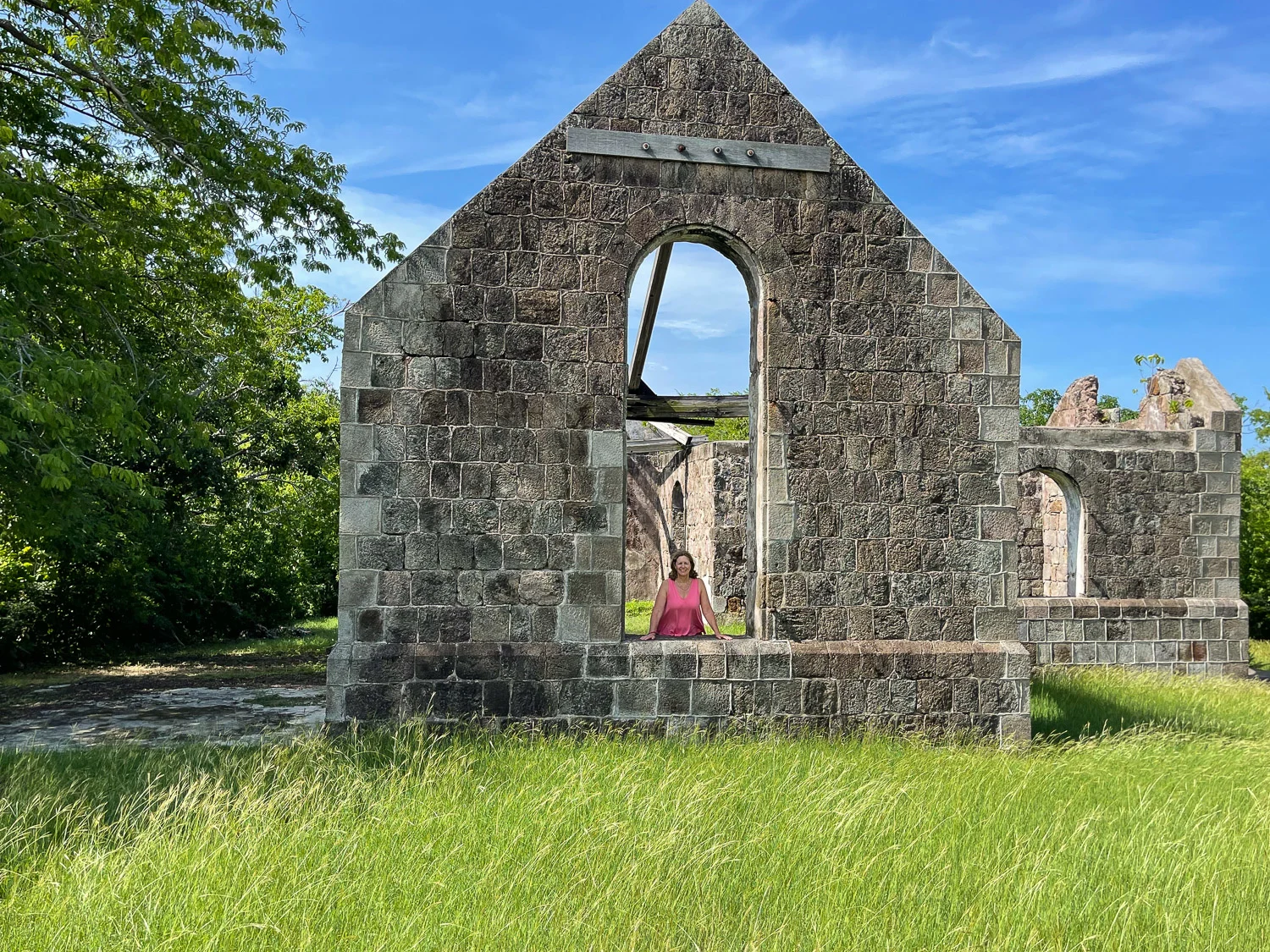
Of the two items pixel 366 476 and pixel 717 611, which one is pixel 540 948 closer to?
pixel 366 476

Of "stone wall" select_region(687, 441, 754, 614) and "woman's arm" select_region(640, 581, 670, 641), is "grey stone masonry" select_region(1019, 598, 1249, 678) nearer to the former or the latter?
"stone wall" select_region(687, 441, 754, 614)

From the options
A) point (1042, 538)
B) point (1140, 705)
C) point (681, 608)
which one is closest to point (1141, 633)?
point (1042, 538)

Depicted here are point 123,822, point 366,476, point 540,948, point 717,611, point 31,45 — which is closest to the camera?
point 540,948

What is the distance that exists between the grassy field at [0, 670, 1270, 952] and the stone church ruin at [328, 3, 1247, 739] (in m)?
0.65

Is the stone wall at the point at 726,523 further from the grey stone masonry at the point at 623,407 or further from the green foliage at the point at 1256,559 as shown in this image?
the grey stone masonry at the point at 623,407

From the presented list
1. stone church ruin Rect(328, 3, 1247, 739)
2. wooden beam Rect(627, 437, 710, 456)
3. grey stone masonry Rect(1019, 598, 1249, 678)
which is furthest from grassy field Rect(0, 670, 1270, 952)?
wooden beam Rect(627, 437, 710, 456)

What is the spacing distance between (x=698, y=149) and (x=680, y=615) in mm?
3664

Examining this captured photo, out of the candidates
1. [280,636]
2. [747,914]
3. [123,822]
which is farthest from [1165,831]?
[280,636]

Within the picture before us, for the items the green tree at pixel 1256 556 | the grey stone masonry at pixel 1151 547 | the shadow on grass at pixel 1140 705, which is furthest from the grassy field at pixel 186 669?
the green tree at pixel 1256 556

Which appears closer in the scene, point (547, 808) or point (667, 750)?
point (547, 808)

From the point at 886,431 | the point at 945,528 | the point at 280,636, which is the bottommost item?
the point at 280,636

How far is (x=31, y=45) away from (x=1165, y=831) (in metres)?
11.8

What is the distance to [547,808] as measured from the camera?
5.04 metres

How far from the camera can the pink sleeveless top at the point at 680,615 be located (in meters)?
8.03
